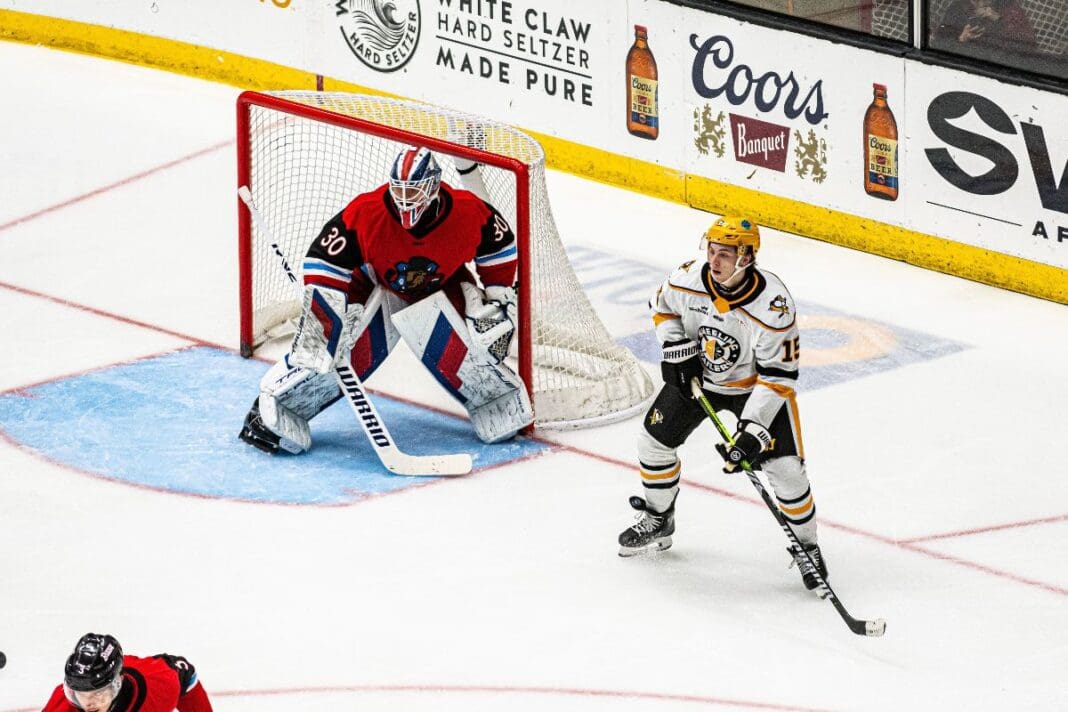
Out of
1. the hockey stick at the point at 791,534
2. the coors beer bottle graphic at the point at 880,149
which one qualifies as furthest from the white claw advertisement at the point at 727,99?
the hockey stick at the point at 791,534

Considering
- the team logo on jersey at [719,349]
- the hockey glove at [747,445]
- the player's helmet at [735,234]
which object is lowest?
the hockey glove at [747,445]

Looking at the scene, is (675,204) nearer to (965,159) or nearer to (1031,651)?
(965,159)

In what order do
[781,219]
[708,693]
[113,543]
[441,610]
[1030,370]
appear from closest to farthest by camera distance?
1. [708,693]
2. [441,610]
3. [113,543]
4. [1030,370]
5. [781,219]

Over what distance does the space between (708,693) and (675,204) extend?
4.19m

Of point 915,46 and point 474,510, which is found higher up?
point 915,46

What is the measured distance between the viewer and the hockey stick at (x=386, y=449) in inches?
291

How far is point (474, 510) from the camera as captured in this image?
23.4 ft

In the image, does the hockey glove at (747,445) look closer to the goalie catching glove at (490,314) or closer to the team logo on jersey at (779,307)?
the team logo on jersey at (779,307)

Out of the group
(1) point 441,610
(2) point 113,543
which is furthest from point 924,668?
(2) point 113,543

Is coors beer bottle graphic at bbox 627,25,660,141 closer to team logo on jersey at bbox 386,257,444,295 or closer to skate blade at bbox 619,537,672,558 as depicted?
team logo on jersey at bbox 386,257,444,295

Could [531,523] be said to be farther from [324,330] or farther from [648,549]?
[324,330]

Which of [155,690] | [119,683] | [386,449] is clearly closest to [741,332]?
[386,449]

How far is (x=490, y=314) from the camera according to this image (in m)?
7.50

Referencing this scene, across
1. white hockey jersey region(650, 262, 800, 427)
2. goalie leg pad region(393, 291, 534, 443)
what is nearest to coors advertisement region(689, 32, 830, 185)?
goalie leg pad region(393, 291, 534, 443)
